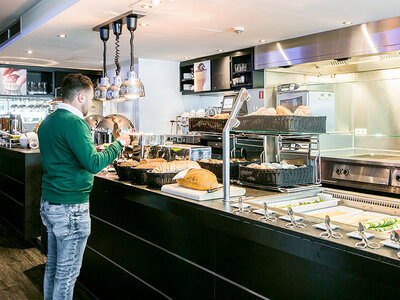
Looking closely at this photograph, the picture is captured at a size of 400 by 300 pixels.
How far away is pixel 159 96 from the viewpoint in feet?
26.3

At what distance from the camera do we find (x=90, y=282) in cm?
363

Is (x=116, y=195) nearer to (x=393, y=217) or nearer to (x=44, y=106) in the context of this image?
(x=393, y=217)

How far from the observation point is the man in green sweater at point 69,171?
2.41 meters

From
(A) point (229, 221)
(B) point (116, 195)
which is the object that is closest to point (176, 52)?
(B) point (116, 195)

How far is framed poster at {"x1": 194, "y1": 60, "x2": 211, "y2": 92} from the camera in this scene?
24.4 feet

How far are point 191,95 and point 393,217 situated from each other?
6512 millimetres

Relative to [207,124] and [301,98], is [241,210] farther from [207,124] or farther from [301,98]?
[301,98]

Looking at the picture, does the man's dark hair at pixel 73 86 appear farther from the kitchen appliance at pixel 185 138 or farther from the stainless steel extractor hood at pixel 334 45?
the kitchen appliance at pixel 185 138

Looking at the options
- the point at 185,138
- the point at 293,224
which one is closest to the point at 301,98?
the point at 185,138

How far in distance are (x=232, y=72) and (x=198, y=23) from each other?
86.0 inches

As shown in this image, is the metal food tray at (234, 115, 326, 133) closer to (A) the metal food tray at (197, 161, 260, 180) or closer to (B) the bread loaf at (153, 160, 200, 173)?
(A) the metal food tray at (197, 161, 260, 180)

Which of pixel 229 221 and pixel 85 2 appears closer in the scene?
pixel 229 221

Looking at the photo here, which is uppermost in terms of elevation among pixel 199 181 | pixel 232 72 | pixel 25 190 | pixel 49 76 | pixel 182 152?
pixel 49 76

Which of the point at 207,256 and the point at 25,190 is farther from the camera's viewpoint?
Result: the point at 25,190
